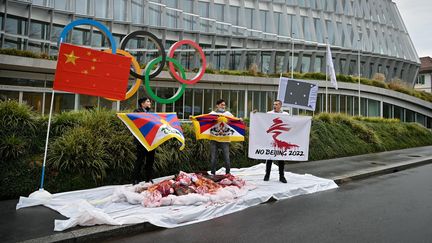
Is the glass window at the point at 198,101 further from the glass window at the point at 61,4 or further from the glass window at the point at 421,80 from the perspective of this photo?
the glass window at the point at 421,80

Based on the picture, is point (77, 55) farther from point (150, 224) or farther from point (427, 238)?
point (427, 238)

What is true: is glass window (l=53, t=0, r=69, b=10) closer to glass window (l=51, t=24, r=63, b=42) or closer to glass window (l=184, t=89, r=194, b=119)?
glass window (l=51, t=24, r=63, b=42)

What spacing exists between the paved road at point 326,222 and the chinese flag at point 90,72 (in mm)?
3837

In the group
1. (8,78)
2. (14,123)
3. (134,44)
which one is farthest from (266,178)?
(134,44)

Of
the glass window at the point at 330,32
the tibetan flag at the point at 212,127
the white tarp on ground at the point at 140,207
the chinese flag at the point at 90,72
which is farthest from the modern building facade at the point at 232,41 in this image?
the white tarp on ground at the point at 140,207

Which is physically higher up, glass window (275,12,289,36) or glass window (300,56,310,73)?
glass window (275,12,289,36)

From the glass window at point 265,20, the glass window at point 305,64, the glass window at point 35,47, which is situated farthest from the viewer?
the glass window at point 305,64

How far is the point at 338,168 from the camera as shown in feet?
36.6

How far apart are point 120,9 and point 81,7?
12.4 ft

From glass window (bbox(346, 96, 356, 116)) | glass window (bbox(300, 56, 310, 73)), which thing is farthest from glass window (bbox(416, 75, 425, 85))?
glass window (bbox(346, 96, 356, 116))

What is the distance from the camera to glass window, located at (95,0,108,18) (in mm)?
30781

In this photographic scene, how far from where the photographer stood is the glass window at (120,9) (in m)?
31.9

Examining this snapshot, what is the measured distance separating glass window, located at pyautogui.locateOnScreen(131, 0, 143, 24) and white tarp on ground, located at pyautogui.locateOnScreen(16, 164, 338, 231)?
2907cm

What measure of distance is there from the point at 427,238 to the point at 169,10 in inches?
1348
